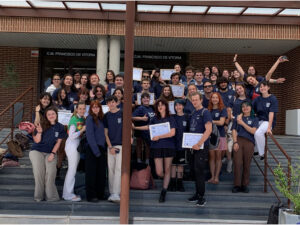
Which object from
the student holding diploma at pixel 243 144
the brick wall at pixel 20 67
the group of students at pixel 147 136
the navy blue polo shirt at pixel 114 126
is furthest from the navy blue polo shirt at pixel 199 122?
the brick wall at pixel 20 67

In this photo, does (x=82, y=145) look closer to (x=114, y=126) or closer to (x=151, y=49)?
(x=114, y=126)

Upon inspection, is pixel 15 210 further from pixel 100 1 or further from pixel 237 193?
pixel 100 1

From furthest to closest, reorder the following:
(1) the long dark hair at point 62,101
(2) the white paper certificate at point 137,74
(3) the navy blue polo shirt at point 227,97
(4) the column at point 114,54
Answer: (4) the column at point 114,54, (2) the white paper certificate at point 137,74, (3) the navy blue polo shirt at point 227,97, (1) the long dark hair at point 62,101

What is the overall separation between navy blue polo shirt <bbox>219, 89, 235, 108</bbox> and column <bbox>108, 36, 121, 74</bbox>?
4535 millimetres

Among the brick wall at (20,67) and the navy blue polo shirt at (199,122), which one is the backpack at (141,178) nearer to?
the navy blue polo shirt at (199,122)

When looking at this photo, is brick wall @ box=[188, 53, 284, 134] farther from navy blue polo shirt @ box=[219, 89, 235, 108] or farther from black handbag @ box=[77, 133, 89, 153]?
black handbag @ box=[77, 133, 89, 153]

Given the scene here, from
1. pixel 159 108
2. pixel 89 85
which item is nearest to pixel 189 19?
pixel 89 85

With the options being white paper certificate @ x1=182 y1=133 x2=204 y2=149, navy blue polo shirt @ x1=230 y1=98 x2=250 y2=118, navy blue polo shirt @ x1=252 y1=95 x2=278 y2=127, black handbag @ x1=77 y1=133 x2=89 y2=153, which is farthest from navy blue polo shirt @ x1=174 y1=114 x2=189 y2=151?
black handbag @ x1=77 y1=133 x2=89 y2=153

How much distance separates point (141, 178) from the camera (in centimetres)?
598

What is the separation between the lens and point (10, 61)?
13336mm

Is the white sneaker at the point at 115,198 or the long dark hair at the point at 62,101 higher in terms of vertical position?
the long dark hair at the point at 62,101

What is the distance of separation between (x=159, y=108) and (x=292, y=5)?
4.19 m

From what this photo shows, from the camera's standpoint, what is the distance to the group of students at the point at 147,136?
5.55 meters

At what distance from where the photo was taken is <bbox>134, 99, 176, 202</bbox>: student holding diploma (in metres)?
5.68
